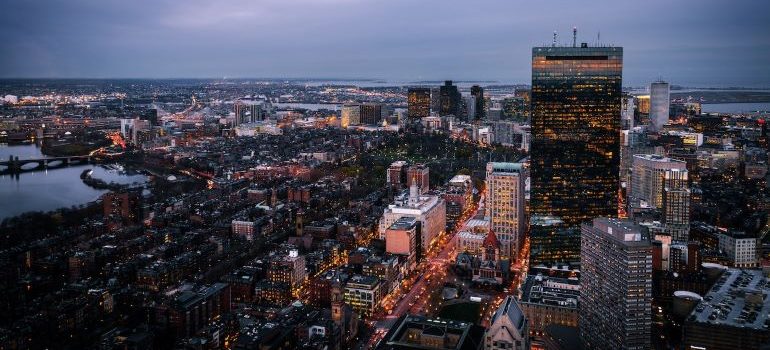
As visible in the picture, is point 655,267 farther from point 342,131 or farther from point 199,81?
point 199,81

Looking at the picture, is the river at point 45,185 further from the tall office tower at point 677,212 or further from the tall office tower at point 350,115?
the tall office tower at point 350,115

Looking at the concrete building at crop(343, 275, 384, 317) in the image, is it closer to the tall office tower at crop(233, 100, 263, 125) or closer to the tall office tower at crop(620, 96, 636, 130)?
the tall office tower at crop(620, 96, 636, 130)

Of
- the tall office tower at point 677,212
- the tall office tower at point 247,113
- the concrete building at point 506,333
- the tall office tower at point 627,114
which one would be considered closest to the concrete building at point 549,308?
the concrete building at point 506,333

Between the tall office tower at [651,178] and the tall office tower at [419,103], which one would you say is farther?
the tall office tower at [419,103]

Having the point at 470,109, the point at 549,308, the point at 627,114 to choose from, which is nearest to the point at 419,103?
the point at 470,109

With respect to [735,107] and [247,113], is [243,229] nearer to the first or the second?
[247,113]

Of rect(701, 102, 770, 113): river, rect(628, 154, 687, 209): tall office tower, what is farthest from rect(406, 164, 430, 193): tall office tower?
rect(701, 102, 770, 113): river

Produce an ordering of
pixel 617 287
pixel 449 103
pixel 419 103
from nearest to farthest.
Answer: pixel 617 287, pixel 419 103, pixel 449 103
